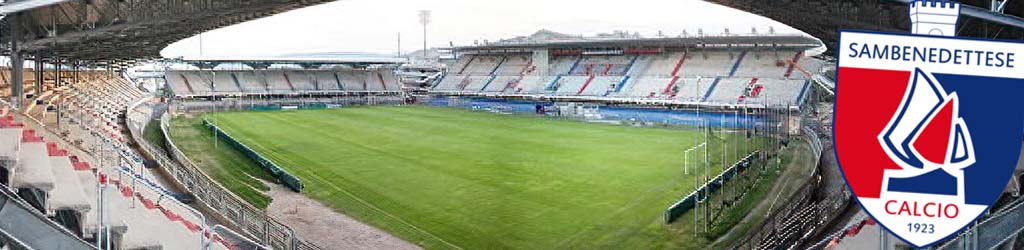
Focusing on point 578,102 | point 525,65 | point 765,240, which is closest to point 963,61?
point 765,240

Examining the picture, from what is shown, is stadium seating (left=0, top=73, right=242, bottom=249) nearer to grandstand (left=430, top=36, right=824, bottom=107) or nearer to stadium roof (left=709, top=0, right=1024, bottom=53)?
stadium roof (left=709, top=0, right=1024, bottom=53)

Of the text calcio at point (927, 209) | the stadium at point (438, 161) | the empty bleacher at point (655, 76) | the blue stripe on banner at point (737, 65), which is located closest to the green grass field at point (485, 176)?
the stadium at point (438, 161)

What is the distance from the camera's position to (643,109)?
1761 inches

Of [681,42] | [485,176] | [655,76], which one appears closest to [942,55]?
[485,176]

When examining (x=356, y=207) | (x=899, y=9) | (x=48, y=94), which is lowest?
(x=356, y=207)

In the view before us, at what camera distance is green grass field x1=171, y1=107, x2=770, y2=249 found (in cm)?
1655

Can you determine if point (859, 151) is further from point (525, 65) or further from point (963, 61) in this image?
point (525, 65)

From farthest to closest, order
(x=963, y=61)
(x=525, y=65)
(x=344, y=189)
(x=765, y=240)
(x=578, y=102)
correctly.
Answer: (x=525, y=65) → (x=578, y=102) → (x=344, y=189) → (x=765, y=240) → (x=963, y=61)

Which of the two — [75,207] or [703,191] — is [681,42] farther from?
[75,207]

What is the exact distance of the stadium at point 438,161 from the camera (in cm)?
881

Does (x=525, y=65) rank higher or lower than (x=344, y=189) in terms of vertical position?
higher

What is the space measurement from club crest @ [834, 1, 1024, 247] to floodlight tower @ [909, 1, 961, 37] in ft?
0.39

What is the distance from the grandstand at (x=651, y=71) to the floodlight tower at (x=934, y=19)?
34816 millimetres

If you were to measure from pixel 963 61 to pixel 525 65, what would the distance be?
5796 cm
